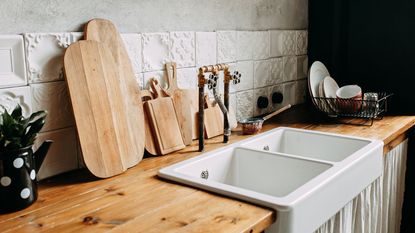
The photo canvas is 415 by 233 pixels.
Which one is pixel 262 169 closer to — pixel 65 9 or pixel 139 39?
pixel 139 39

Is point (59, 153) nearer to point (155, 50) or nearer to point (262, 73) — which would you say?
point (155, 50)

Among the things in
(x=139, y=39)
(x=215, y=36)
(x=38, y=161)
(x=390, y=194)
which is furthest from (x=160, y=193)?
(x=390, y=194)

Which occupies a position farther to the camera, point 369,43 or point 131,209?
point 369,43

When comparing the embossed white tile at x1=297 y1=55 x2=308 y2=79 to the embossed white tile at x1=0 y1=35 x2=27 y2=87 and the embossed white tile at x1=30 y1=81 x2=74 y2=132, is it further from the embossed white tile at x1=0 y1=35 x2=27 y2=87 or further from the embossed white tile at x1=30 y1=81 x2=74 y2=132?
the embossed white tile at x1=0 y1=35 x2=27 y2=87

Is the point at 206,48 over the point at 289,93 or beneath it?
over

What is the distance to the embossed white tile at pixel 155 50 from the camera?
5.04ft

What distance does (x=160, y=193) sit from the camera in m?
1.14

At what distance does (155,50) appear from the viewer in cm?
158

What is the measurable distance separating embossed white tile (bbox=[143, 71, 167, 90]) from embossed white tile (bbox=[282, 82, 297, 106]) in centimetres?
97

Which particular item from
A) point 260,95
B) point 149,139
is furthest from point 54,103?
point 260,95

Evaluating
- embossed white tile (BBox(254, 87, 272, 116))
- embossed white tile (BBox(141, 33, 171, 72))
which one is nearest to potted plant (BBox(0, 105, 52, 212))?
embossed white tile (BBox(141, 33, 171, 72))

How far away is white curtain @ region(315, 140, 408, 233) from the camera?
1.38 m

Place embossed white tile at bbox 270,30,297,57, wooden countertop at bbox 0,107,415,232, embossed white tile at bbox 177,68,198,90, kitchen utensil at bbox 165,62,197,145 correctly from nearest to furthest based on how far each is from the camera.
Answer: wooden countertop at bbox 0,107,415,232
kitchen utensil at bbox 165,62,197,145
embossed white tile at bbox 177,68,198,90
embossed white tile at bbox 270,30,297,57

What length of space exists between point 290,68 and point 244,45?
491mm
